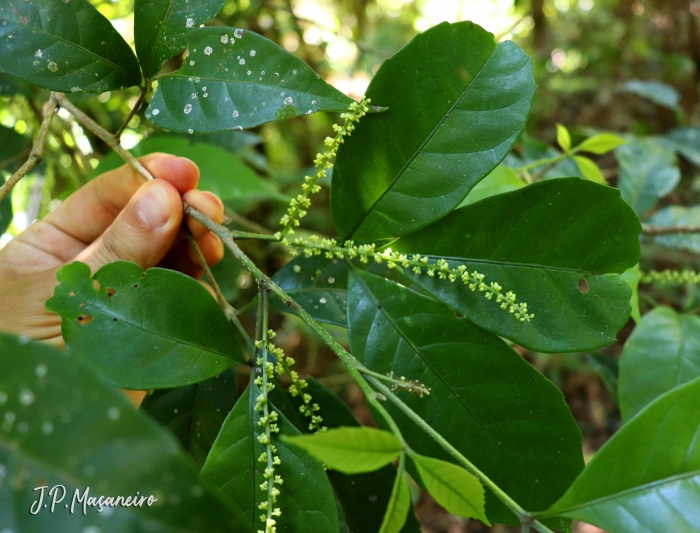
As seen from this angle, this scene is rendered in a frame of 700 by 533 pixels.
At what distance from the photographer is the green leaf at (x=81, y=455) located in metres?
0.42

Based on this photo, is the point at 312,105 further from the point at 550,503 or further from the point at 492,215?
the point at 550,503

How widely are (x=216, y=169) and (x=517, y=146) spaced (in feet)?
4.14

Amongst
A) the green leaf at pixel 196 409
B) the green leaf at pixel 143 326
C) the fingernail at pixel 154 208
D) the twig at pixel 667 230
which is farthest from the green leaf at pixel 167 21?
the twig at pixel 667 230

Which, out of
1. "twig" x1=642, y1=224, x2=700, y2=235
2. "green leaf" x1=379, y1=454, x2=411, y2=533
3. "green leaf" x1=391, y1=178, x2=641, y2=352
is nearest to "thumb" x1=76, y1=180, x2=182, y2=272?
"green leaf" x1=391, y1=178, x2=641, y2=352

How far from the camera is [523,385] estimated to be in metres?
0.83

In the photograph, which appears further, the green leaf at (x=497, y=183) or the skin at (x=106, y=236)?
the green leaf at (x=497, y=183)

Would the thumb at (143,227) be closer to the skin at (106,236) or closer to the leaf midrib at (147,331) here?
the skin at (106,236)

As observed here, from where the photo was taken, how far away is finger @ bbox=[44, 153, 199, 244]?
4.05ft

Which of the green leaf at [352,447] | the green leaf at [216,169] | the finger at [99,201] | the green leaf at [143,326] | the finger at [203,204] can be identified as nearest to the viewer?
the green leaf at [352,447]

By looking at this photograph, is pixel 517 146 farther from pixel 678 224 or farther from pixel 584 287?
pixel 584 287

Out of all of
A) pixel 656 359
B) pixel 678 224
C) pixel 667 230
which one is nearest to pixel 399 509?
pixel 656 359

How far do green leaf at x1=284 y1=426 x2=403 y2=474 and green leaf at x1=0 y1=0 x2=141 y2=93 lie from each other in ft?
2.51

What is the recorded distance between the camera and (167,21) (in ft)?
2.90

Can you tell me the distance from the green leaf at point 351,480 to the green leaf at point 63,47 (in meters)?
0.69
